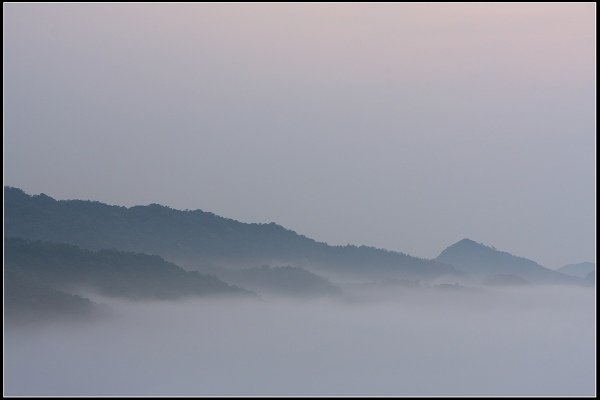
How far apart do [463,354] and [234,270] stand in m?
56.8

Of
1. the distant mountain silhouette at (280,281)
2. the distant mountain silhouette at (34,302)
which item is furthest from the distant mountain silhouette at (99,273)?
the distant mountain silhouette at (280,281)

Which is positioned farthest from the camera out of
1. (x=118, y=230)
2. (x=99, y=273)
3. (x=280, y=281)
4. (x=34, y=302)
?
(x=118, y=230)

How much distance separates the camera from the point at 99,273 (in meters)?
128

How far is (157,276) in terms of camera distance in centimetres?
13512

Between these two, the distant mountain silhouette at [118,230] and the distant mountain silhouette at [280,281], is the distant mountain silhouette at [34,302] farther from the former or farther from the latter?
the distant mountain silhouette at [280,281]

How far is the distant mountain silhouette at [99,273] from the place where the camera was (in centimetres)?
11675

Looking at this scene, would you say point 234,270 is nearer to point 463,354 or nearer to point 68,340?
point 463,354

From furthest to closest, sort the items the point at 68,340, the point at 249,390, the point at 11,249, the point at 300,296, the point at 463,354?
1. the point at 300,296
2. the point at 463,354
3. the point at 11,249
4. the point at 68,340
5. the point at 249,390

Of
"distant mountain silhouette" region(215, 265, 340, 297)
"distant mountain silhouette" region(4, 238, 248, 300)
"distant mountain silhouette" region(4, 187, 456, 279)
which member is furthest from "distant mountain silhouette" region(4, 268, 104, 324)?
"distant mountain silhouette" region(215, 265, 340, 297)

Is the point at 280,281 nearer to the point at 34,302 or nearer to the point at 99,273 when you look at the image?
the point at 99,273

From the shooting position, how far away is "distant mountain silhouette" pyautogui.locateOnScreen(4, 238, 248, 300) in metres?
117

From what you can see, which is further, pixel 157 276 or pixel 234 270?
pixel 234 270

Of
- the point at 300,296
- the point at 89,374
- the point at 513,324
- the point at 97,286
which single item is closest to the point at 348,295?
the point at 300,296

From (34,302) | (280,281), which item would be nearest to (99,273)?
(34,302)
